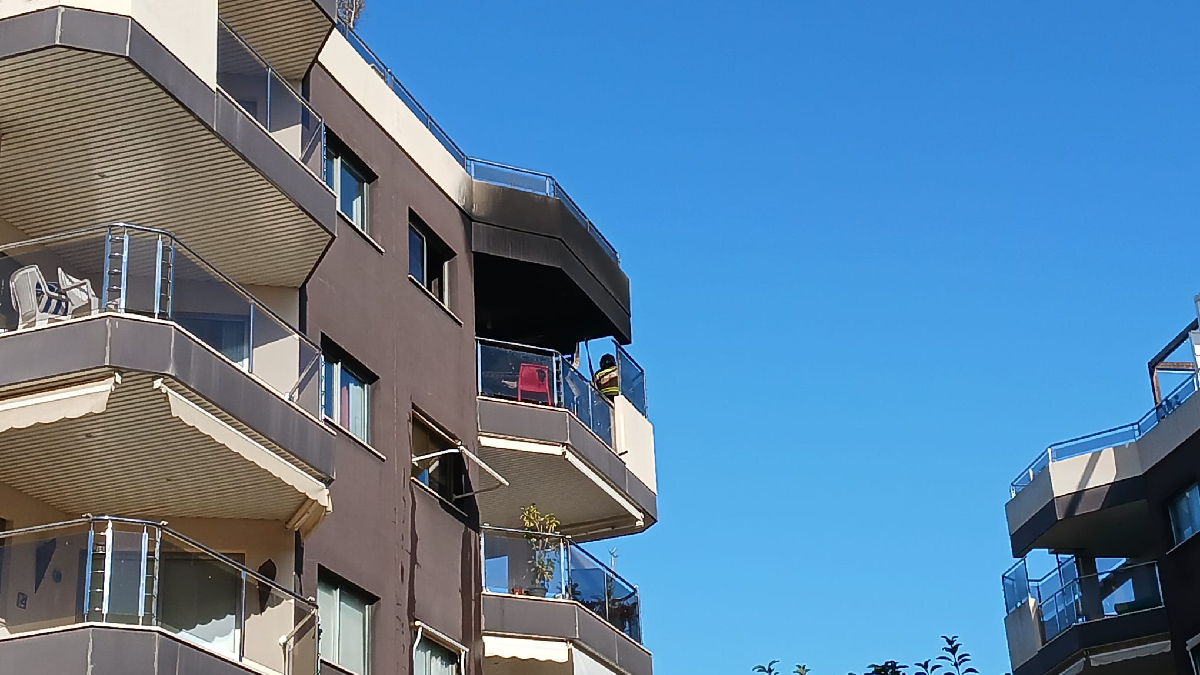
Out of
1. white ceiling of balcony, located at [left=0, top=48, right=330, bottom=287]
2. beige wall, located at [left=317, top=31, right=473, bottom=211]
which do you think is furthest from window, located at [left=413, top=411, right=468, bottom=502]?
beige wall, located at [left=317, top=31, right=473, bottom=211]

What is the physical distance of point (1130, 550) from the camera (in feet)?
120

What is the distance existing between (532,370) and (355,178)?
4221 mm

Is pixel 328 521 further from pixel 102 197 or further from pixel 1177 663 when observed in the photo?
pixel 1177 663

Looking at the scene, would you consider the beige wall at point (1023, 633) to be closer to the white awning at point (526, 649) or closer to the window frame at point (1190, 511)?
the window frame at point (1190, 511)

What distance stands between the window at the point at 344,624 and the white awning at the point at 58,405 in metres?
5.11

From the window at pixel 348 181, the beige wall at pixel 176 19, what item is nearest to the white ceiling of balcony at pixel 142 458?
the beige wall at pixel 176 19

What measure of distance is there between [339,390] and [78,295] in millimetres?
5869

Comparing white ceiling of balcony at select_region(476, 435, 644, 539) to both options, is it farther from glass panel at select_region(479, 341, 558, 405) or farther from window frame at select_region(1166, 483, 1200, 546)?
window frame at select_region(1166, 483, 1200, 546)

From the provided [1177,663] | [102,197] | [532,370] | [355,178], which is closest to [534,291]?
[532,370]

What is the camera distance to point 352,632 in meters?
23.2

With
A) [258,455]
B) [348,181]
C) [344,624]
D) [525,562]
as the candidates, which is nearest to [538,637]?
[525,562]

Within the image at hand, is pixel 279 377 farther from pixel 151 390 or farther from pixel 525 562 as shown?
pixel 525 562

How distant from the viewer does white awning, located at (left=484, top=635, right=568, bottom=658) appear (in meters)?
25.9

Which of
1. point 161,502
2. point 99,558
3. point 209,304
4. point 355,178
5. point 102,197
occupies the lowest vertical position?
point 99,558
